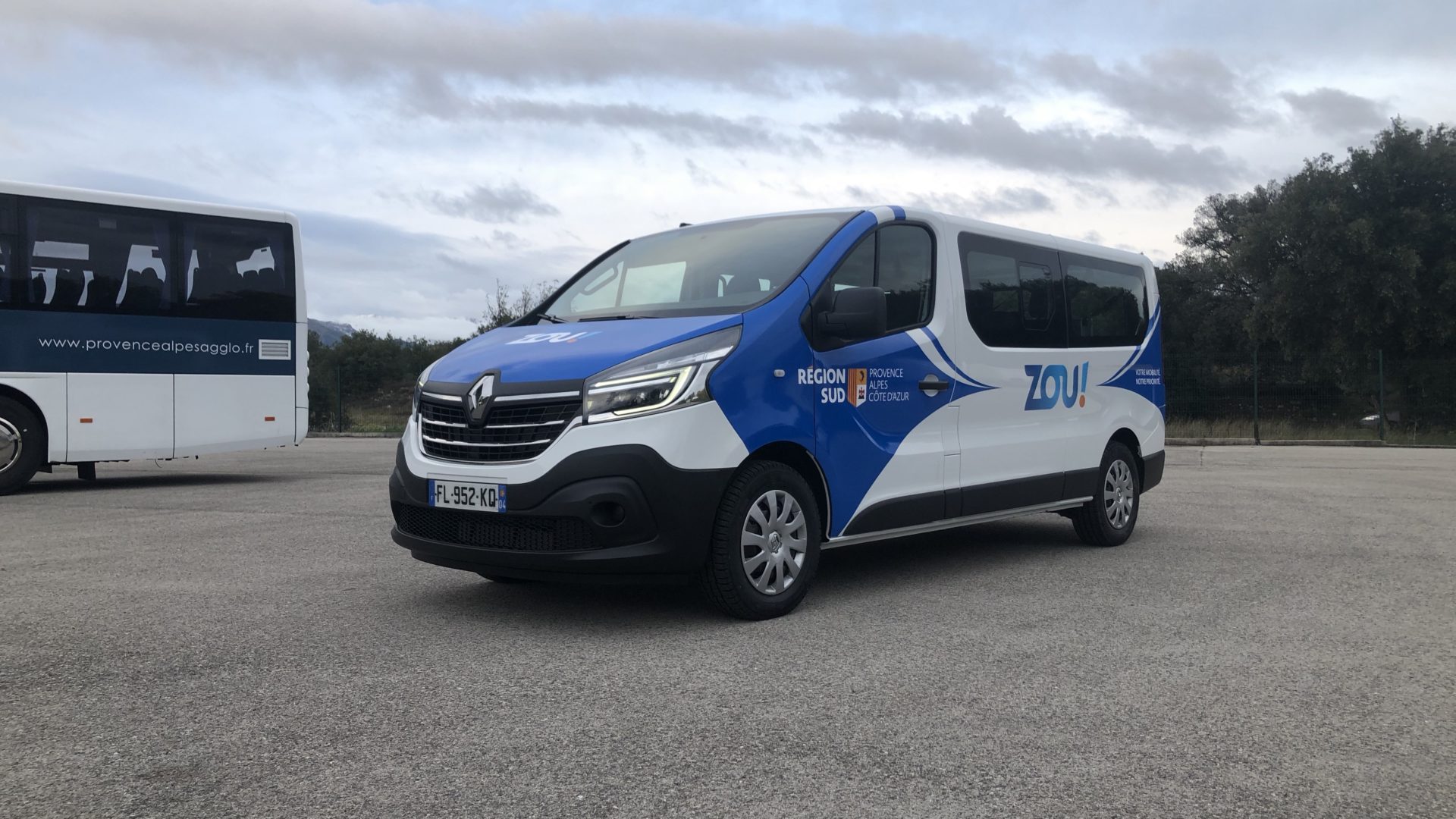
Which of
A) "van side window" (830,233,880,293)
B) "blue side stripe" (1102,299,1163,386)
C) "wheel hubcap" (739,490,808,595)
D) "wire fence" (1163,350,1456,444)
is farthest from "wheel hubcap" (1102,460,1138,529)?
"wire fence" (1163,350,1456,444)

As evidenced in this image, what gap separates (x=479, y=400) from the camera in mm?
5410

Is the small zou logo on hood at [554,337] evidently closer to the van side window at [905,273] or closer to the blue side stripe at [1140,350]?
the van side window at [905,273]

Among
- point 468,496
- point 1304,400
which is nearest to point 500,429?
point 468,496

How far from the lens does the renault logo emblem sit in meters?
5.37

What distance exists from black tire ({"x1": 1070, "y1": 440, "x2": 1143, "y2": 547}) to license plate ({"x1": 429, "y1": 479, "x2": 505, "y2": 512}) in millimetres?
4510

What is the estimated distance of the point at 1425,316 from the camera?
100.0 feet

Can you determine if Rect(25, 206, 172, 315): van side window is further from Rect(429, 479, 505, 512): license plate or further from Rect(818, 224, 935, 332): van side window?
Rect(818, 224, 935, 332): van side window

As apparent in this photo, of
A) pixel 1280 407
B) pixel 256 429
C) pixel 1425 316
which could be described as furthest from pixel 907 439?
pixel 1425 316

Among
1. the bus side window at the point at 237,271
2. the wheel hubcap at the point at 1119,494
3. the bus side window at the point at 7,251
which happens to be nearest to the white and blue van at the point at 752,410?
the wheel hubcap at the point at 1119,494

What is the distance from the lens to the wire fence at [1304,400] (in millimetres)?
24703

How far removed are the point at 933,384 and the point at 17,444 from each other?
9876mm

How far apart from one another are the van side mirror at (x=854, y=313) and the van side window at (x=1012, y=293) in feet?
4.27

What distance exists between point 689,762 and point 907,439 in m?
3.24

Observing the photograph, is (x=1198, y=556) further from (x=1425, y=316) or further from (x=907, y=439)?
(x=1425, y=316)
